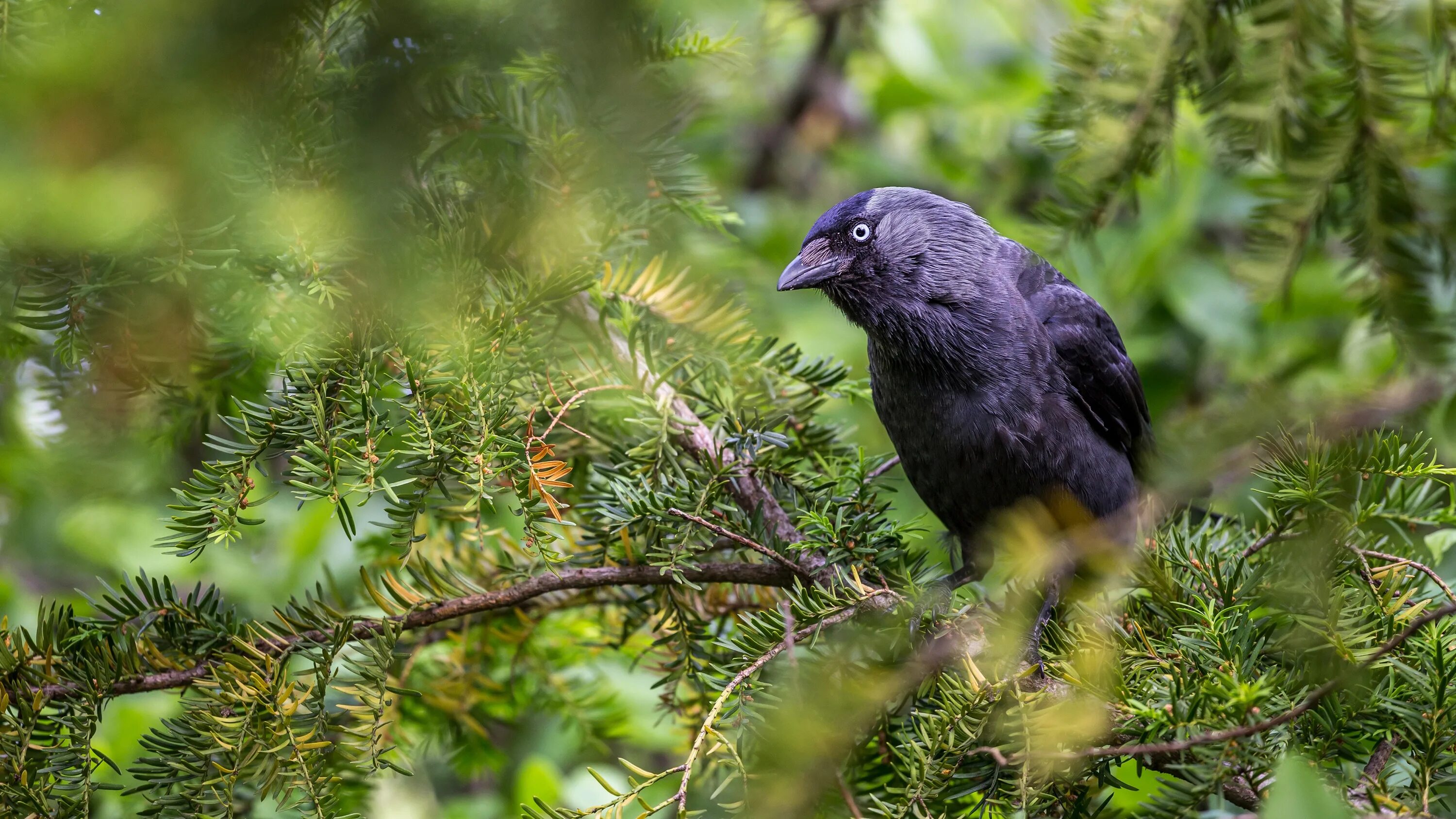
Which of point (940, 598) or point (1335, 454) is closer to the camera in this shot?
point (1335, 454)

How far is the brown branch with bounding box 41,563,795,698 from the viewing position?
62.2 inches

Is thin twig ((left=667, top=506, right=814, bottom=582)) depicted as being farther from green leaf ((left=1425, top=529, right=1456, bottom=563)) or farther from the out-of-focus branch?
the out-of-focus branch

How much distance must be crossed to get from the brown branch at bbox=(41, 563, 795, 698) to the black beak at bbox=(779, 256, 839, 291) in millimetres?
1004

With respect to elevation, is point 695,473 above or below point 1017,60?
below

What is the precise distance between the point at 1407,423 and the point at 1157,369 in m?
1.93

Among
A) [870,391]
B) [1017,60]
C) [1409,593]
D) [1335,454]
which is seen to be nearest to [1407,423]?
[1409,593]

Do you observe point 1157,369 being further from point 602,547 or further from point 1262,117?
point 602,547

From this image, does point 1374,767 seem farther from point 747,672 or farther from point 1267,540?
point 747,672

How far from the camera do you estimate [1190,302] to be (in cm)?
328

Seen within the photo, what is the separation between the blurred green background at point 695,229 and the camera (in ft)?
3.82

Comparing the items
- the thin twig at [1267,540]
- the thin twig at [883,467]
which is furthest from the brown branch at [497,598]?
the thin twig at [1267,540]

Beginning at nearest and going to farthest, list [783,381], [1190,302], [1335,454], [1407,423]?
[1335,454]
[1407,423]
[783,381]
[1190,302]

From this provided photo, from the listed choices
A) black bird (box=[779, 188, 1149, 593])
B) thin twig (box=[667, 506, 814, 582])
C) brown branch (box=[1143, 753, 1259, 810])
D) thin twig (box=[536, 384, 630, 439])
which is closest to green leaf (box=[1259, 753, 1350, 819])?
brown branch (box=[1143, 753, 1259, 810])

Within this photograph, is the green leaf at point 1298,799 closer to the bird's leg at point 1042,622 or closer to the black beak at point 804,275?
the bird's leg at point 1042,622
